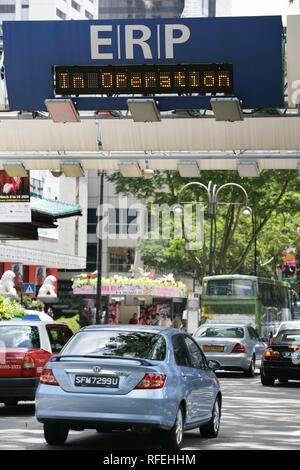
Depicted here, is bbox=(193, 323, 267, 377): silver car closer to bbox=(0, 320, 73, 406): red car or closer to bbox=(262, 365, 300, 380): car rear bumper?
bbox=(262, 365, 300, 380): car rear bumper

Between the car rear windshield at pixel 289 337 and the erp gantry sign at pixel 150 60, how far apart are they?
7.60 metres

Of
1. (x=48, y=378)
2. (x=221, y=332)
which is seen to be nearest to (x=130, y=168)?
(x=221, y=332)

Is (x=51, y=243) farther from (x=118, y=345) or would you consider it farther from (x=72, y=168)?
(x=118, y=345)

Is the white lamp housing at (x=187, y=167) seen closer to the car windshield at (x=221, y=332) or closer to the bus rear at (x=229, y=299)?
the car windshield at (x=221, y=332)

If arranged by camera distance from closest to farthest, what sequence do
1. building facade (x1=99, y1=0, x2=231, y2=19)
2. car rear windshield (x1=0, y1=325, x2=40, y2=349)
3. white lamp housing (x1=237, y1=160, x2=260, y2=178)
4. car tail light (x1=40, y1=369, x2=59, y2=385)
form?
car tail light (x1=40, y1=369, x2=59, y2=385) < car rear windshield (x1=0, y1=325, x2=40, y2=349) < white lamp housing (x1=237, y1=160, x2=260, y2=178) < building facade (x1=99, y1=0, x2=231, y2=19)

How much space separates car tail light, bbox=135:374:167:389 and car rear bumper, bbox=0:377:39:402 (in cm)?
527

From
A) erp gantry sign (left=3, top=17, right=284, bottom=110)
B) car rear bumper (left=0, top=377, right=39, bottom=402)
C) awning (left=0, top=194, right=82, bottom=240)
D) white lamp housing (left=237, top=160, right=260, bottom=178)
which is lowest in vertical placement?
car rear bumper (left=0, top=377, right=39, bottom=402)

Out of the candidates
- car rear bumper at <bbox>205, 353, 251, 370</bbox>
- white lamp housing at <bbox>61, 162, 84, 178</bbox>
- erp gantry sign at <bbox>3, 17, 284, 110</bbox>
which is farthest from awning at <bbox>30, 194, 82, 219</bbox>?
erp gantry sign at <bbox>3, 17, 284, 110</bbox>

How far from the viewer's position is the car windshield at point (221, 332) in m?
31.1

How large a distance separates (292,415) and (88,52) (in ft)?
23.7

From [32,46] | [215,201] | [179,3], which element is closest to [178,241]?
[215,201]

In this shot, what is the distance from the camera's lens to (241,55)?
1922 centimetres

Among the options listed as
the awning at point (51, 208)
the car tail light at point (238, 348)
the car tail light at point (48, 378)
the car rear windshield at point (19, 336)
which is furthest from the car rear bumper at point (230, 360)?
the car tail light at point (48, 378)

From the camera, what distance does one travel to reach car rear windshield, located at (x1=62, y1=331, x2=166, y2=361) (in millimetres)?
12516
